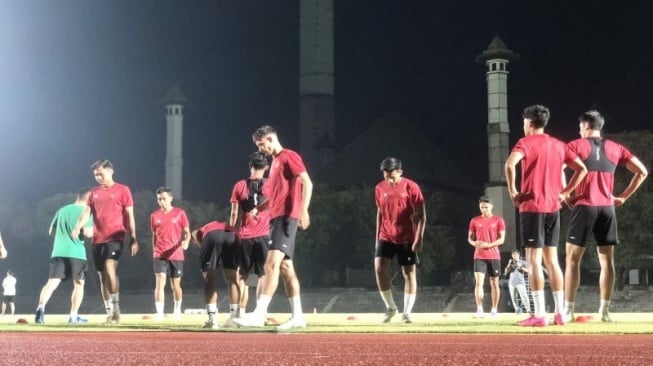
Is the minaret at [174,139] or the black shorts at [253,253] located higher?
the minaret at [174,139]

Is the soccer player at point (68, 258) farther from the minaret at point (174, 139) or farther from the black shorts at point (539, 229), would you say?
the minaret at point (174, 139)

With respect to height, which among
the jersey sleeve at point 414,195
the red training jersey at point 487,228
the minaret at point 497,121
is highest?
the minaret at point 497,121

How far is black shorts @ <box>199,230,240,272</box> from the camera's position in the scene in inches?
457

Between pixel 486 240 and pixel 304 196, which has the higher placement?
pixel 304 196

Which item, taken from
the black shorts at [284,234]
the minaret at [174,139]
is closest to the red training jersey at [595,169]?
the black shorts at [284,234]

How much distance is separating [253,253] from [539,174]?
13.7ft

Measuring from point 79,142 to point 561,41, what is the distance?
39780 mm

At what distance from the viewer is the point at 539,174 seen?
9.98m

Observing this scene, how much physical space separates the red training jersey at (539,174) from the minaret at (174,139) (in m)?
57.2

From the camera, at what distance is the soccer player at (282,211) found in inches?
386

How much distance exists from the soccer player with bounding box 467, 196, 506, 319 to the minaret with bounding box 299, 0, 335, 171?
55.1 m

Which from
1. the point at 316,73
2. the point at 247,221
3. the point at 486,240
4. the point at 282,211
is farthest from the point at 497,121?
the point at 282,211

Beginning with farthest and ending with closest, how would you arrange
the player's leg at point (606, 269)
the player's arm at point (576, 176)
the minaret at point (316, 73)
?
the minaret at point (316, 73) → the player's leg at point (606, 269) → the player's arm at point (576, 176)

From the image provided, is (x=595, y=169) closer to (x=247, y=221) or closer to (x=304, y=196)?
(x=304, y=196)
